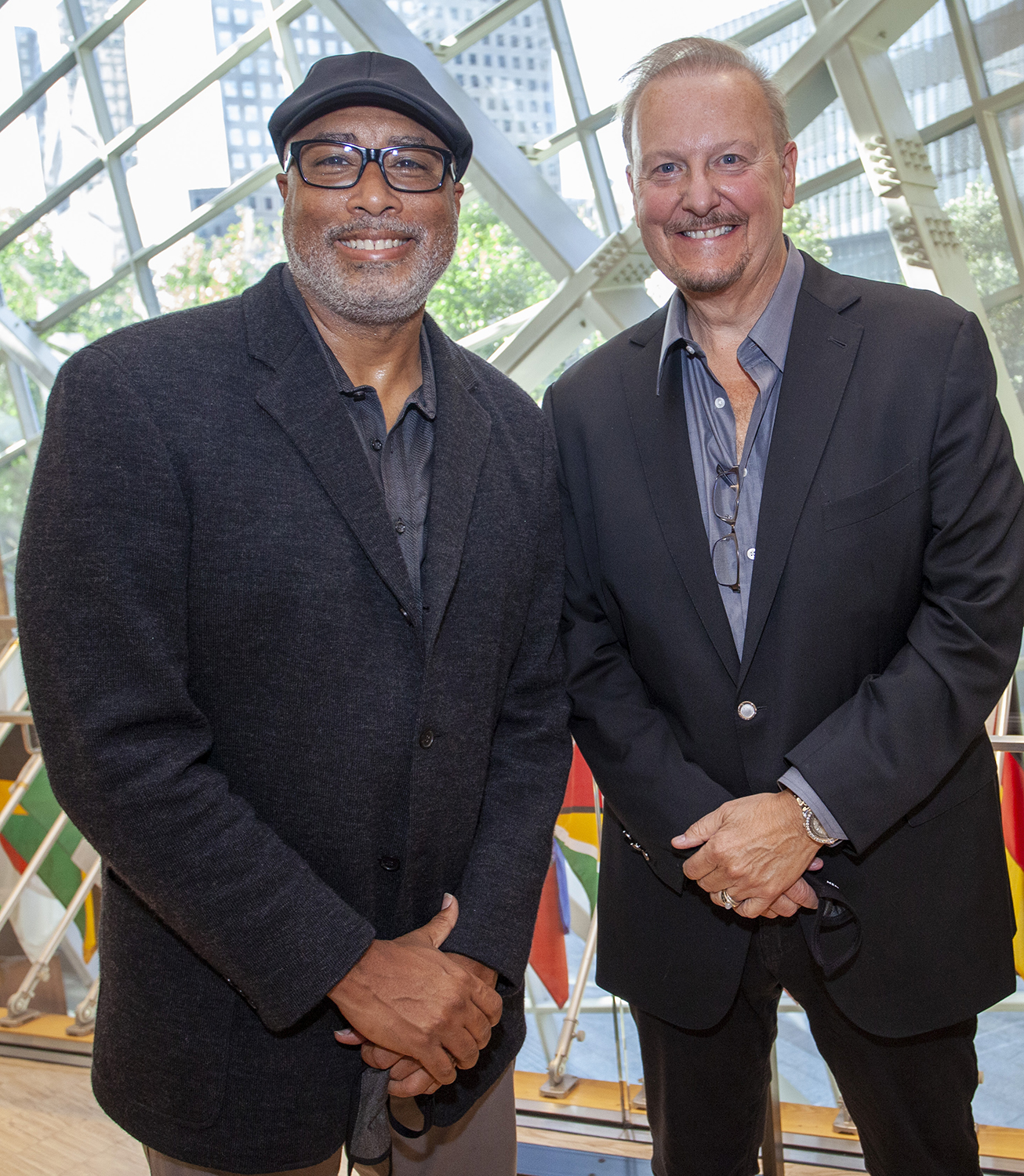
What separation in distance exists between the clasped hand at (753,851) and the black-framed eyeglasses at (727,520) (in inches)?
14.2

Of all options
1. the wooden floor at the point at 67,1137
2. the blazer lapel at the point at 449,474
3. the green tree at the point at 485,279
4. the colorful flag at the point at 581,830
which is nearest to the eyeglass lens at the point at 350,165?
the blazer lapel at the point at 449,474

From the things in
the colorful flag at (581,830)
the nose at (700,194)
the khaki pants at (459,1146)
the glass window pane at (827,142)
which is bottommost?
the colorful flag at (581,830)

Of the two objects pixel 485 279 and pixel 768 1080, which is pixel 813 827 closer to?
pixel 768 1080

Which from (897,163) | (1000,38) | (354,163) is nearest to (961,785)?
(354,163)

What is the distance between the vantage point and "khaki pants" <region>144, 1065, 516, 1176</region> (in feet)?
5.24

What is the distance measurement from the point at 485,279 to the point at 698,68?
7326 millimetres

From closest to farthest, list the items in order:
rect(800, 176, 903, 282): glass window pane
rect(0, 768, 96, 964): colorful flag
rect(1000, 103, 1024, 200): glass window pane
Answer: rect(0, 768, 96, 964): colorful flag < rect(1000, 103, 1024, 200): glass window pane < rect(800, 176, 903, 282): glass window pane

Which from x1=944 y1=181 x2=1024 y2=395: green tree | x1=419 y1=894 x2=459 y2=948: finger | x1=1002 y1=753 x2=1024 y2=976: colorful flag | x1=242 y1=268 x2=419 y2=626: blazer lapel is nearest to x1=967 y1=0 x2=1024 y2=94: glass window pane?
x1=944 y1=181 x2=1024 y2=395: green tree

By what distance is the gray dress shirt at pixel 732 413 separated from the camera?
5.79ft

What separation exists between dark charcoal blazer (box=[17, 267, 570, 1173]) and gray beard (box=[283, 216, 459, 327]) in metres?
0.07

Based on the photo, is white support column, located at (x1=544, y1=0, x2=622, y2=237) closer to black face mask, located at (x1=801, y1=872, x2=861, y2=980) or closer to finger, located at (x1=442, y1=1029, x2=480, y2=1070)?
black face mask, located at (x1=801, y1=872, x2=861, y2=980)

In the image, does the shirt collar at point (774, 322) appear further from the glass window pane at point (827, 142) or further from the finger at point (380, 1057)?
the glass window pane at point (827, 142)

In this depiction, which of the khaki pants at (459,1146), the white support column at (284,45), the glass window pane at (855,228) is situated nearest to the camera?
Result: the khaki pants at (459,1146)

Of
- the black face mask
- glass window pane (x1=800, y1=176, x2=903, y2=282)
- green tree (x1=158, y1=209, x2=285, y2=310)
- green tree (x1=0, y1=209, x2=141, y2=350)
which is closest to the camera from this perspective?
the black face mask
